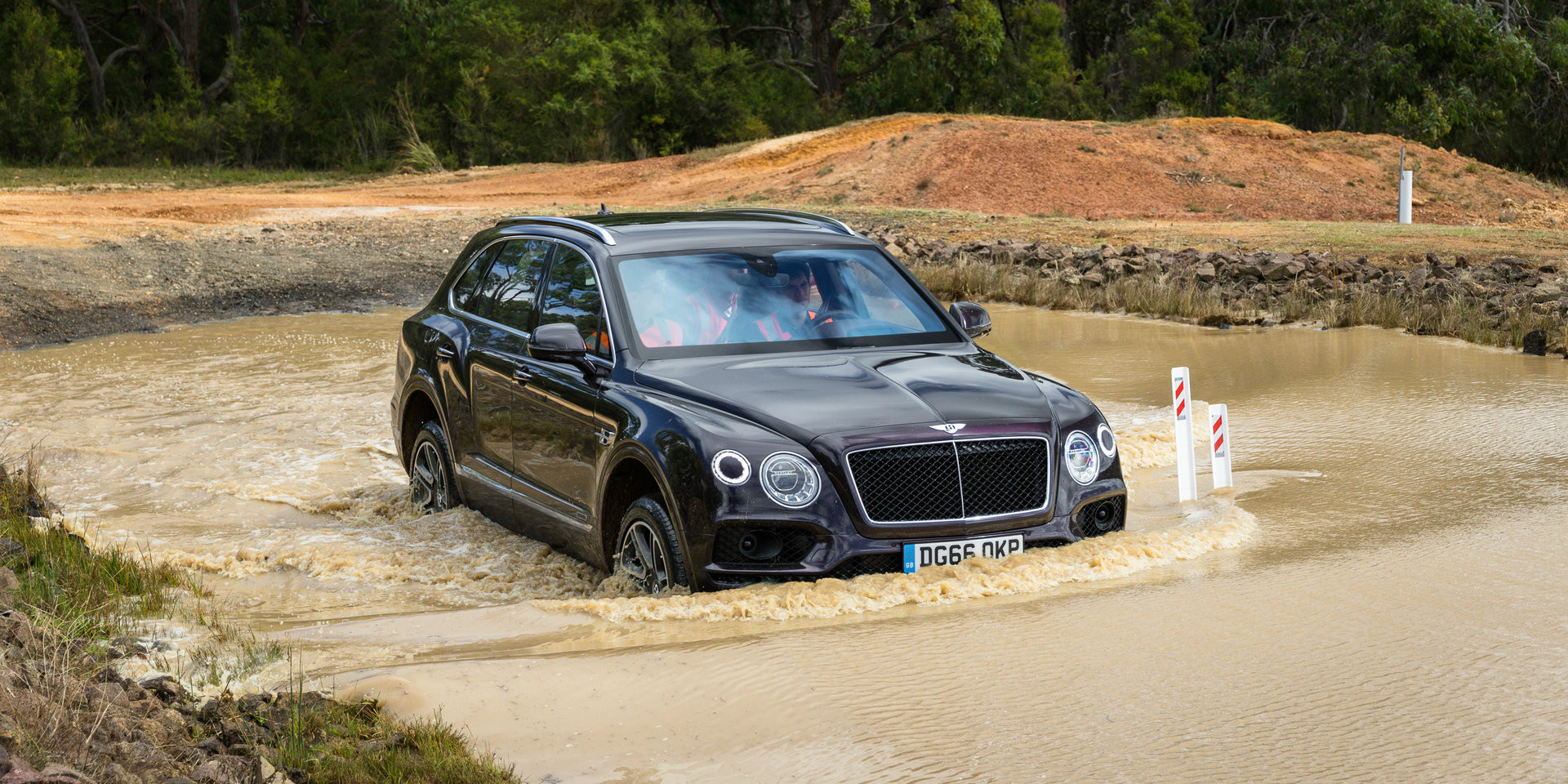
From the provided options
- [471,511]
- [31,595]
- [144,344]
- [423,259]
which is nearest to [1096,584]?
[471,511]

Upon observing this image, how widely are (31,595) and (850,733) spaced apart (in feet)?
11.1

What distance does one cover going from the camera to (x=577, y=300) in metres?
7.17

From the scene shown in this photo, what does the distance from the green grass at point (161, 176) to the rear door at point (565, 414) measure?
97.9 ft

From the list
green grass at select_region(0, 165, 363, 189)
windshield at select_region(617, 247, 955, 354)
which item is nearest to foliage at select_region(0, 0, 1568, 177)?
green grass at select_region(0, 165, 363, 189)

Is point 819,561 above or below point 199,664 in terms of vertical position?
above

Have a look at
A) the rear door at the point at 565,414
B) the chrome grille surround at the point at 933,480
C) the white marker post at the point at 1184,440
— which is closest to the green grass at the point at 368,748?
the chrome grille surround at the point at 933,480

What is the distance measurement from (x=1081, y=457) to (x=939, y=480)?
753 millimetres

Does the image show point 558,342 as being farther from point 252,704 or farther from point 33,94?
point 33,94

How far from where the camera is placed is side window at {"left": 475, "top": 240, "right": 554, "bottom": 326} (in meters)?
7.57

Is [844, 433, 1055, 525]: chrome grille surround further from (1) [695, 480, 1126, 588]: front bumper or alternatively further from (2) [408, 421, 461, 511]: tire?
(2) [408, 421, 461, 511]: tire

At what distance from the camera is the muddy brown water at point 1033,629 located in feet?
14.1

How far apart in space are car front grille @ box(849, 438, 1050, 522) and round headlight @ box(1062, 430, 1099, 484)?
0.31 metres

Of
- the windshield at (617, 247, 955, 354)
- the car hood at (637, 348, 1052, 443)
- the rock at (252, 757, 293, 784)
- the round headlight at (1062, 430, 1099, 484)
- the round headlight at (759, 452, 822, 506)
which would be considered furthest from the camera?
the windshield at (617, 247, 955, 354)

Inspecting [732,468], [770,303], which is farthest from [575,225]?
[732,468]
